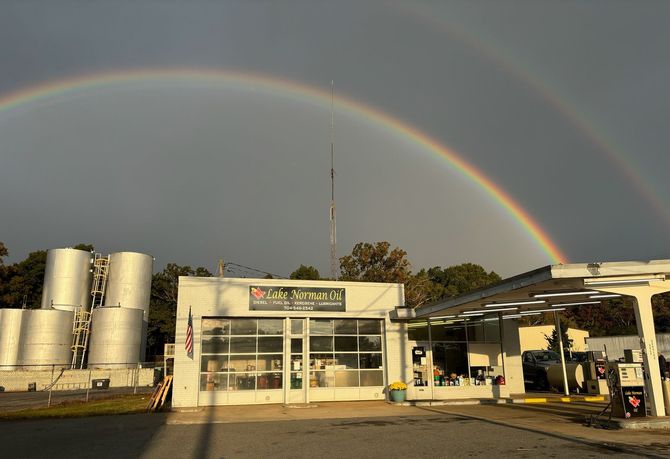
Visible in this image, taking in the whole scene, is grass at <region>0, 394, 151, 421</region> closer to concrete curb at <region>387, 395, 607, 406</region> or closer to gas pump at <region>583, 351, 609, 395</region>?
concrete curb at <region>387, 395, 607, 406</region>

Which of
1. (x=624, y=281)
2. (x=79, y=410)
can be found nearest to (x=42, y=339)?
(x=79, y=410)

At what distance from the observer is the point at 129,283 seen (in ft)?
141

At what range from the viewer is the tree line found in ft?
182

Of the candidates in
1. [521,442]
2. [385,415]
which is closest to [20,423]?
[385,415]

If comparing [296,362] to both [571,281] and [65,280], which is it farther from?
A: [65,280]

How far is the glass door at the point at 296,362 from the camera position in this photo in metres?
21.4

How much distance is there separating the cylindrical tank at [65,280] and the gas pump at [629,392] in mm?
40175

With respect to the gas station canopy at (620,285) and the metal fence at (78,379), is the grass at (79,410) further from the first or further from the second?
the gas station canopy at (620,285)

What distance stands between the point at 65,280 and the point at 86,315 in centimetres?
332

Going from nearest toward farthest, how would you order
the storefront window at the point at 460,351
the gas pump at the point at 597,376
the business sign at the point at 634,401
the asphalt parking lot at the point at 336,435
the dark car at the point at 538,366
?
the asphalt parking lot at the point at 336,435 → the business sign at the point at 634,401 → the storefront window at the point at 460,351 → the gas pump at the point at 597,376 → the dark car at the point at 538,366

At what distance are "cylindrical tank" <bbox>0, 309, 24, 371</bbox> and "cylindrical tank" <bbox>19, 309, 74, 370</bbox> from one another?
26.8 inches

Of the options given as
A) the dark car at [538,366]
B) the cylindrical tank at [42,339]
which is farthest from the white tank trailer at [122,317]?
the dark car at [538,366]

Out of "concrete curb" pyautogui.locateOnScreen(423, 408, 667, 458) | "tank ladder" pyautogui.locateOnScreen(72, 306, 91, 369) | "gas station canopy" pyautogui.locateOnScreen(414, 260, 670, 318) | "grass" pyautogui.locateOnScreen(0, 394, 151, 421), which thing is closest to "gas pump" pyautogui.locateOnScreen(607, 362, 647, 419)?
"gas station canopy" pyautogui.locateOnScreen(414, 260, 670, 318)

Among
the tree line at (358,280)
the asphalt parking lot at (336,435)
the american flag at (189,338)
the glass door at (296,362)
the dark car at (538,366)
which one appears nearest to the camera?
the asphalt parking lot at (336,435)
